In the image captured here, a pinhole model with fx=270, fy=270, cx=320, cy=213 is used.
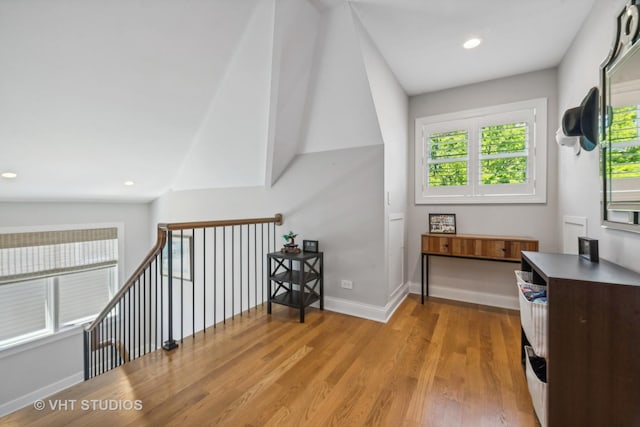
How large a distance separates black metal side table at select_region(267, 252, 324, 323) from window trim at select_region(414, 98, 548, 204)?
1.58 m

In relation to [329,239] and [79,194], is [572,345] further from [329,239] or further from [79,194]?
[79,194]

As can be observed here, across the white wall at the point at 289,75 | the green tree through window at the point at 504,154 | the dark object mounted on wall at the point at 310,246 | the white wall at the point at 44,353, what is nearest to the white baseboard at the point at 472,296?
the green tree through window at the point at 504,154

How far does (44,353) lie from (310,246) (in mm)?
4320

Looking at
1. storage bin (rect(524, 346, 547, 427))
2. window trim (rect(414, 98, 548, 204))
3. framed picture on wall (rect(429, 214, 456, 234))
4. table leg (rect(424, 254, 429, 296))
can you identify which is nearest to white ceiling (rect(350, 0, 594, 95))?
window trim (rect(414, 98, 548, 204))

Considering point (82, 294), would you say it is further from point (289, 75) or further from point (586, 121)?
point (586, 121)

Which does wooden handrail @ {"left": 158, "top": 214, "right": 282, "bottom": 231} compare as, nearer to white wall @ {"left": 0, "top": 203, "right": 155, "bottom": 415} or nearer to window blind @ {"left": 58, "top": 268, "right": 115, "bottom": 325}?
white wall @ {"left": 0, "top": 203, "right": 155, "bottom": 415}

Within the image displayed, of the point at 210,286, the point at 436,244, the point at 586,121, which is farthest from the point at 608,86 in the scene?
the point at 210,286

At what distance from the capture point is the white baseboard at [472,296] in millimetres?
2969

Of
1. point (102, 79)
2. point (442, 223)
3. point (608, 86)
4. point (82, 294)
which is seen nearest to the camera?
point (608, 86)

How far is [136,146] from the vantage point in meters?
3.32

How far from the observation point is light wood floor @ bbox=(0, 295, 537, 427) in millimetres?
1428

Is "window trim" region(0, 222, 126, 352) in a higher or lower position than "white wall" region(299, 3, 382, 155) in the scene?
lower

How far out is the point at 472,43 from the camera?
238 centimetres

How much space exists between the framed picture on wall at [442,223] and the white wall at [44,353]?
5316 mm
